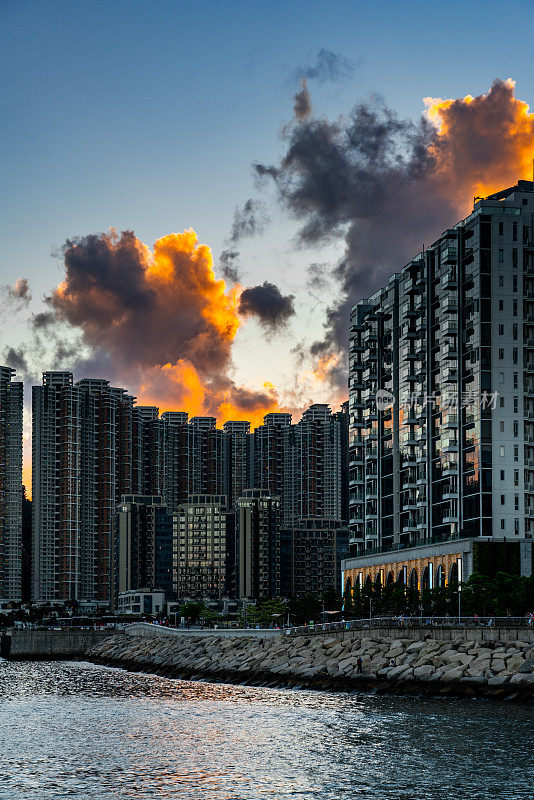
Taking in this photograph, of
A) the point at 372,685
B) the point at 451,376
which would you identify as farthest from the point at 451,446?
the point at 372,685

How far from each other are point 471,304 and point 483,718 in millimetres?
76457

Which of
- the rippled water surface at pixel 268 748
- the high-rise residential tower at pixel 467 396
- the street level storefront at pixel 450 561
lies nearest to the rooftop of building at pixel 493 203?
the high-rise residential tower at pixel 467 396

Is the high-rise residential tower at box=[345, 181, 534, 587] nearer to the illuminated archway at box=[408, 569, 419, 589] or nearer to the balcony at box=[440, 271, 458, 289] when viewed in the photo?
the balcony at box=[440, 271, 458, 289]

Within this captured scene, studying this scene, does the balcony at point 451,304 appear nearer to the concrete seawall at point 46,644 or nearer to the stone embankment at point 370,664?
the stone embankment at point 370,664

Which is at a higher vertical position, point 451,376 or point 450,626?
point 451,376

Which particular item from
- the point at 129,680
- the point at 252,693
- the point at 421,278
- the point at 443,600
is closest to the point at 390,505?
the point at 421,278

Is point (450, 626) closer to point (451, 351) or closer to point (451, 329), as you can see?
point (451, 351)

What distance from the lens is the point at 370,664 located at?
86062 millimetres

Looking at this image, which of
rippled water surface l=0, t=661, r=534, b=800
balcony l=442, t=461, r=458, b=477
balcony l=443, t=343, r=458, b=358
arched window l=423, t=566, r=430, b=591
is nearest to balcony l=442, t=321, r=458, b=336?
balcony l=443, t=343, r=458, b=358

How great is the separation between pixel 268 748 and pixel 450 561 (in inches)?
3029

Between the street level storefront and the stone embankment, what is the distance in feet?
80.0

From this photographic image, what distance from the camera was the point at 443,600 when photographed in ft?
387

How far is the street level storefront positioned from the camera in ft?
419

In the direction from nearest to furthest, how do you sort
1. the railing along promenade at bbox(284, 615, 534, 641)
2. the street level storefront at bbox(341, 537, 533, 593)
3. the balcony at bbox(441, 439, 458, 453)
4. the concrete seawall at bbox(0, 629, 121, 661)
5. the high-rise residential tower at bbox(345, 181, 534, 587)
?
the railing along promenade at bbox(284, 615, 534, 641), the street level storefront at bbox(341, 537, 533, 593), the high-rise residential tower at bbox(345, 181, 534, 587), the balcony at bbox(441, 439, 458, 453), the concrete seawall at bbox(0, 629, 121, 661)
